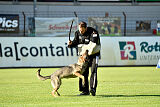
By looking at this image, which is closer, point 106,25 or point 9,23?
point 9,23

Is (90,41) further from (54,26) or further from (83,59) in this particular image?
(54,26)

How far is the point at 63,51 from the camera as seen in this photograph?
23906 millimetres

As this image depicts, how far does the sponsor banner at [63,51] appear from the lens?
2327 cm

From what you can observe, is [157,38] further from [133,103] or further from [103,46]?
[133,103]

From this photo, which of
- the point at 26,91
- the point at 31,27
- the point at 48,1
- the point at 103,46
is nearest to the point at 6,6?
the point at 48,1

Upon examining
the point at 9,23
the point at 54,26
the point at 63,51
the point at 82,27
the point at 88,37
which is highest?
the point at 82,27

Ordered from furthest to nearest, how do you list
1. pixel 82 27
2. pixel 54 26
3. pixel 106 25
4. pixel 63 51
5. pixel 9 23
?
1. pixel 106 25
2. pixel 54 26
3. pixel 9 23
4. pixel 63 51
5. pixel 82 27

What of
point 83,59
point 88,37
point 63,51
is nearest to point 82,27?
point 88,37

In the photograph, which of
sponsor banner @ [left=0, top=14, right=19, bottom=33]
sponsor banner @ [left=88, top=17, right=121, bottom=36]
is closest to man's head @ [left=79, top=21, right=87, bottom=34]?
sponsor banner @ [left=0, top=14, right=19, bottom=33]

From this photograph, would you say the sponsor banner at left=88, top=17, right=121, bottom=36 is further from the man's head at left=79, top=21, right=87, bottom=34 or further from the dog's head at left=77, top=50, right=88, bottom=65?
A: the dog's head at left=77, top=50, right=88, bottom=65

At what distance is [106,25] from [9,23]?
873cm

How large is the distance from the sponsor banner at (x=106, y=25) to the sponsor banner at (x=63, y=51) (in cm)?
857

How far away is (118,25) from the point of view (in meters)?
33.8

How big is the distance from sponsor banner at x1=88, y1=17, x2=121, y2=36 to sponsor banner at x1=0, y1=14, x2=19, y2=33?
6.80 metres
